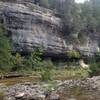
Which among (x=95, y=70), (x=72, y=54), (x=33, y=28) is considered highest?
(x=33, y=28)

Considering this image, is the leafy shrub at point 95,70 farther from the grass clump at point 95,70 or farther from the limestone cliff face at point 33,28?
the limestone cliff face at point 33,28

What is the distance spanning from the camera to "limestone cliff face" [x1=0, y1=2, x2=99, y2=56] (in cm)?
4744

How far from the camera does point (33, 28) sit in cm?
5022

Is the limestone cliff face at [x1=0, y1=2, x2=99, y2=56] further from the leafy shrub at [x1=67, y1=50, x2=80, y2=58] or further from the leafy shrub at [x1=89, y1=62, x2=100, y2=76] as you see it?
the leafy shrub at [x1=89, y1=62, x2=100, y2=76]

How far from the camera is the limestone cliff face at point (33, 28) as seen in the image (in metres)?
47.4

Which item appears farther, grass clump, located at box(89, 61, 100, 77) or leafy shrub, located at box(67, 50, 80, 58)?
leafy shrub, located at box(67, 50, 80, 58)

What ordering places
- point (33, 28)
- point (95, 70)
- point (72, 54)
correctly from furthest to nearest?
point (72, 54), point (33, 28), point (95, 70)

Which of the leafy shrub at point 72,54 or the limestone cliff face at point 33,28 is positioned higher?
the limestone cliff face at point 33,28

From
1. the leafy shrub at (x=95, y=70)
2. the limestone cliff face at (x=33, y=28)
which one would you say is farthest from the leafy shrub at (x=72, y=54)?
the leafy shrub at (x=95, y=70)

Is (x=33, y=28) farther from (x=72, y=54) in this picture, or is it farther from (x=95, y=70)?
(x=95, y=70)

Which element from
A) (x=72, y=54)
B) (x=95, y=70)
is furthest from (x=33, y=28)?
(x=95, y=70)

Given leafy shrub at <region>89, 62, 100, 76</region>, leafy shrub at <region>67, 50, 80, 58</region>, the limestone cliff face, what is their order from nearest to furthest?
leafy shrub at <region>89, 62, 100, 76</region> → the limestone cliff face → leafy shrub at <region>67, 50, 80, 58</region>

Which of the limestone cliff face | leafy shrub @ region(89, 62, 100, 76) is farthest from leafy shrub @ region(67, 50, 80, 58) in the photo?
leafy shrub @ region(89, 62, 100, 76)

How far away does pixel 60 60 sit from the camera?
58.4m
